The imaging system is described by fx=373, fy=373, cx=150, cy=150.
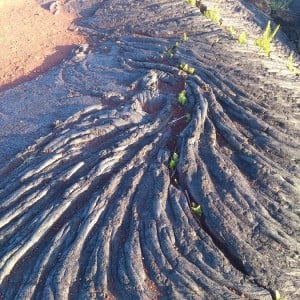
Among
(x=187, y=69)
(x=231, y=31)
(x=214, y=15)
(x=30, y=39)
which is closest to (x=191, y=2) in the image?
(x=214, y=15)

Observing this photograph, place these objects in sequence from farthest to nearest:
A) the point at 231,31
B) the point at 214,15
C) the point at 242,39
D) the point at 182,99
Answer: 1. the point at 214,15
2. the point at 231,31
3. the point at 242,39
4. the point at 182,99

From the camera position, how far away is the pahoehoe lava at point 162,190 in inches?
259

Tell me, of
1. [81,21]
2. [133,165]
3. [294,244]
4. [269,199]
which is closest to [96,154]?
[133,165]

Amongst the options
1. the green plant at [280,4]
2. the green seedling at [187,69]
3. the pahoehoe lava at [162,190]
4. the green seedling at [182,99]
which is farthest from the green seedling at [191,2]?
the green seedling at [182,99]

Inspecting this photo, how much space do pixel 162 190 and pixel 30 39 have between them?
893 cm

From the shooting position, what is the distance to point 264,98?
10.1 metres

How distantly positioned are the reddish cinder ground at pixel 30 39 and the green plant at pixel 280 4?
9226 mm

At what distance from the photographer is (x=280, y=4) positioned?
17.8 m

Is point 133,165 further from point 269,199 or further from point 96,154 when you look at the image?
point 269,199

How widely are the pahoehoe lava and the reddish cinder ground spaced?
1955 millimetres

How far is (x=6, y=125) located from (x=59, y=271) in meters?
4.69

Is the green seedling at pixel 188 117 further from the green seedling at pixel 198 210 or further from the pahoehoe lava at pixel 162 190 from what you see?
the green seedling at pixel 198 210

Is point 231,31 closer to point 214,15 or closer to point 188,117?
point 214,15

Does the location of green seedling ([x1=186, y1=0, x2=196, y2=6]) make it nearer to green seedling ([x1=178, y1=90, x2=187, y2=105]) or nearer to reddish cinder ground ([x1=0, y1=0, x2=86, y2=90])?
reddish cinder ground ([x1=0, y1=0, x2=86, y2=90])
